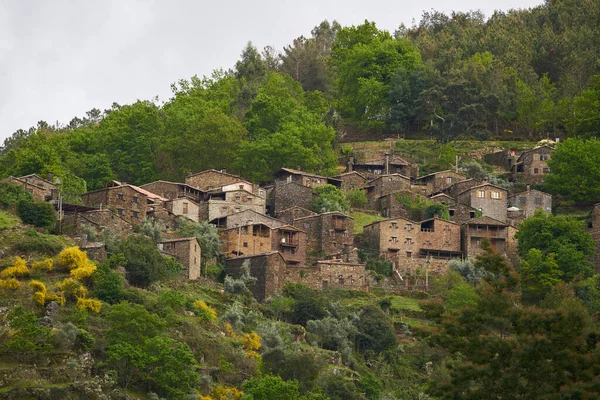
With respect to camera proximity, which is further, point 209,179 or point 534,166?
point 534,166

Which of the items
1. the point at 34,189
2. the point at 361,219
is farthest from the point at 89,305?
the point at 361,219

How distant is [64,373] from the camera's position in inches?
2009

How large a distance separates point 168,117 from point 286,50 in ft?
93.6

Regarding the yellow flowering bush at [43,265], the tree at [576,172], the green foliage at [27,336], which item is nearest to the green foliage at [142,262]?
the yellow flowering bush at [43,265]

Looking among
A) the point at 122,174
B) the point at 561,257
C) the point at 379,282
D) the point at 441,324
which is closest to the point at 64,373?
the point at 441,324

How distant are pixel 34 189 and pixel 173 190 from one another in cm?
1210

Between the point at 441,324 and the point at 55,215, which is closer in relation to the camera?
the point at 441,324

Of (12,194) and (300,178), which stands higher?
(300,178)

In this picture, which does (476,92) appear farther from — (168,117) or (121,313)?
(121,313)

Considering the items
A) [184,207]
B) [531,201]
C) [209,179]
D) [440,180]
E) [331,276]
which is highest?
[440,180]

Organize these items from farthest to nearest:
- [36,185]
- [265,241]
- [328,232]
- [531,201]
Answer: [531,201]
[328,232]
[265,241]
[36,185]

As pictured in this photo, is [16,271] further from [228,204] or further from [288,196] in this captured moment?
[288,196]

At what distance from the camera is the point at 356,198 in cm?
8919

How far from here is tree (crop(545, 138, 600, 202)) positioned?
92.2 metres
